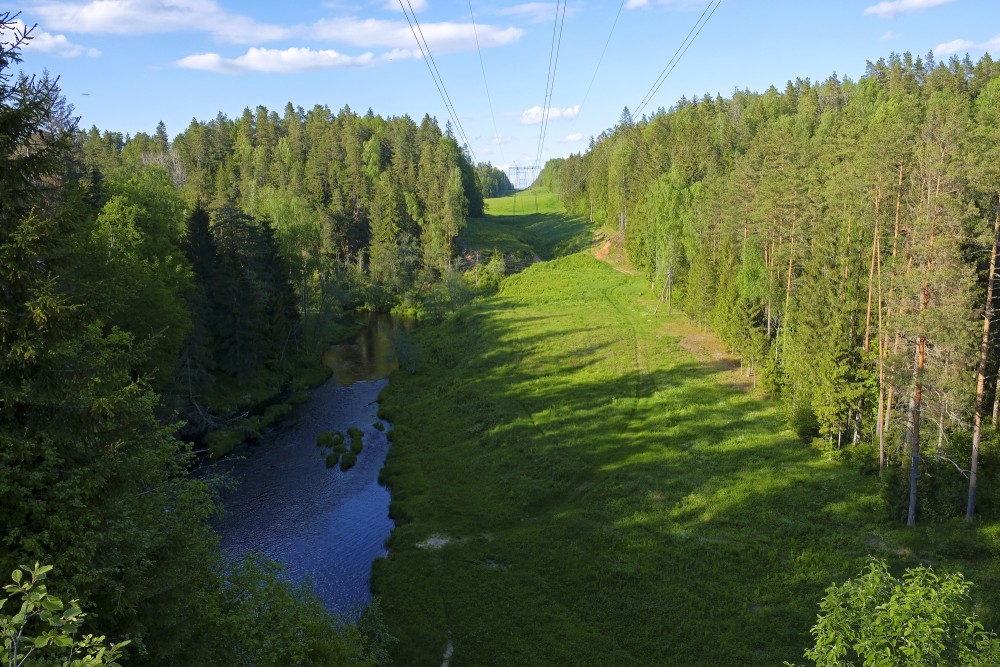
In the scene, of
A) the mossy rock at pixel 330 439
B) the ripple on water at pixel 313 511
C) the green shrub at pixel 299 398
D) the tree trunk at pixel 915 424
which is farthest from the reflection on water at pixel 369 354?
the tree trunk at pixel 915 424

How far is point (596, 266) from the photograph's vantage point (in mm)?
108812

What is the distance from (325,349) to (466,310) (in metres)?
19.9

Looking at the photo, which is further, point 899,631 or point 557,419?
point 557,419

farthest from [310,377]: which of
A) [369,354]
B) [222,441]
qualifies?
[222,441]

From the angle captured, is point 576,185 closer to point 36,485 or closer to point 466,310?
point 466,310

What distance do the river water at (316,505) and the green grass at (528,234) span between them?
6846 cm

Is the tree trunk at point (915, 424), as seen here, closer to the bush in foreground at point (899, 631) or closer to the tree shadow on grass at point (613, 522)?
the tree shadow on grass at point (613, 522)

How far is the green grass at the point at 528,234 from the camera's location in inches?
4692

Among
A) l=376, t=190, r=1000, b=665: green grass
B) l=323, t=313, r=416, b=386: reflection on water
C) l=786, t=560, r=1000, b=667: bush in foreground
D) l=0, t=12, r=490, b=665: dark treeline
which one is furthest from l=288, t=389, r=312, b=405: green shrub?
l=786, t=560, r=1000, b=667: bush in foreground

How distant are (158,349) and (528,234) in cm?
11366

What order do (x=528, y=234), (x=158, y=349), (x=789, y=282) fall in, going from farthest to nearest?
(x=528, y=234) < (x=789, y=282) < (x=158, y=349)

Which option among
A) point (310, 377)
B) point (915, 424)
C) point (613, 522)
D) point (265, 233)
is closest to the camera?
point (915, 424)

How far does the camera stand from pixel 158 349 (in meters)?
39.9

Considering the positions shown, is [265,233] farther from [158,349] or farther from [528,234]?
[528,234]
